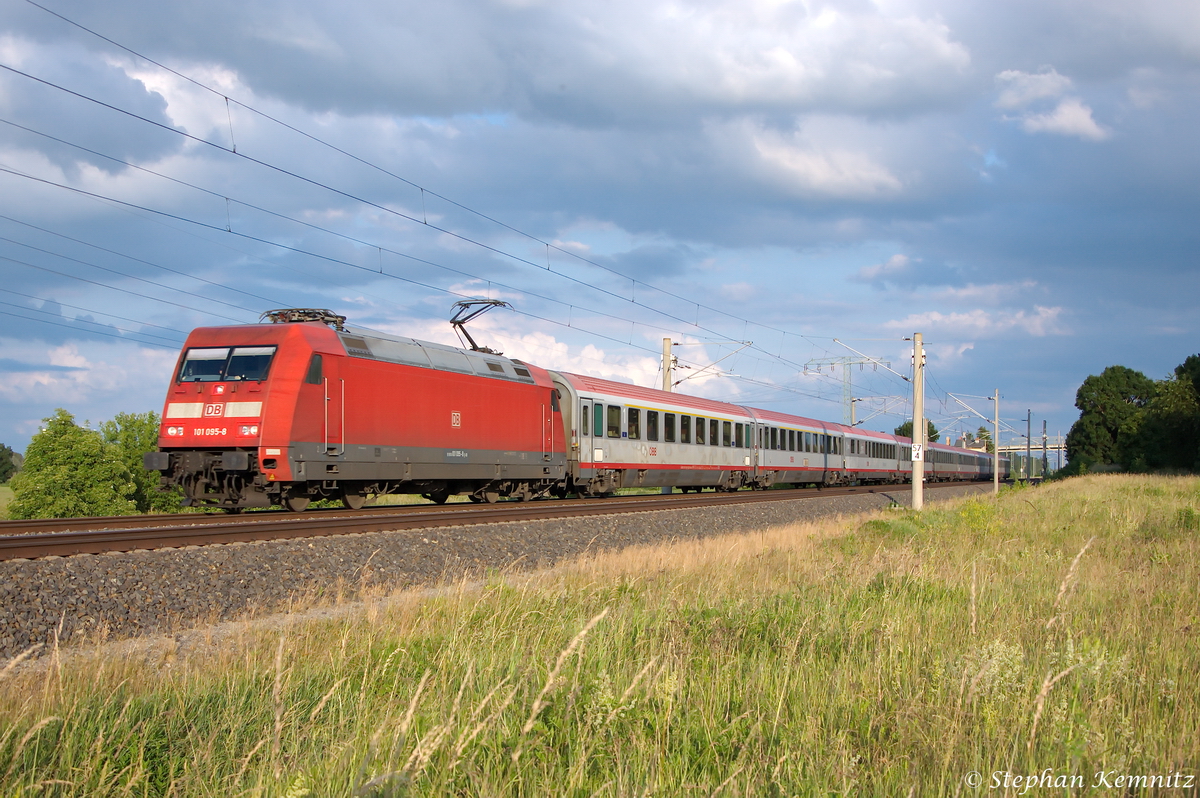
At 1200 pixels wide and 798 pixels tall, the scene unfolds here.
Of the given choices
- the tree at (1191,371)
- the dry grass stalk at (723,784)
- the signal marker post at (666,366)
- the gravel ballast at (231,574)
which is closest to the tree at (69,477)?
the signal marker post at (666,366)

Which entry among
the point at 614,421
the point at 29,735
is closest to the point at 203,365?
the point at 614,421

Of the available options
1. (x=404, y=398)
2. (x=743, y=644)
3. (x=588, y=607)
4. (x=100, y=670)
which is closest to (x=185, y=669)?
(x=100, y=670)

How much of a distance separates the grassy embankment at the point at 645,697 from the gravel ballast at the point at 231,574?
5.14 feet

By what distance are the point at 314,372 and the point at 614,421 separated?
12539 mm

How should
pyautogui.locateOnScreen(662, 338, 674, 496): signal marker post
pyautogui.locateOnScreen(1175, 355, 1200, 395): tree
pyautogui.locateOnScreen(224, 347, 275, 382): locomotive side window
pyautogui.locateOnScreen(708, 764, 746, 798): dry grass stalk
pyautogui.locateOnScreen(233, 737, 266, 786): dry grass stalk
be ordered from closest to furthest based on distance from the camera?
pyautogui.locateOnScreen(708, 764, 746, 798): dry grass stalk
pyautogui.locateOnScreen(233, 737, 266, 786): dry grass stalk
pyautogui.locateOnScreen(224, 347, 275, 382): locomotive side window
pyautogui.locateOnScreen(662, 338, 674, 496): signal marker post
pyautogui.locateOnScreen(1175, 355, 1200, 395): tree

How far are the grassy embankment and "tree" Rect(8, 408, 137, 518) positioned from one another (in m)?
47.2

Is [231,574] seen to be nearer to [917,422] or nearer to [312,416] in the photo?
[312,416]

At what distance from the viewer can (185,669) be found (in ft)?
19.7

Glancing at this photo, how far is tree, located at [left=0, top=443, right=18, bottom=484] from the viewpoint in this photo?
119 m

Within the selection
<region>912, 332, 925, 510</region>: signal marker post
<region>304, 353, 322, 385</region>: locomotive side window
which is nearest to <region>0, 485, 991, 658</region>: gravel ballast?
<region>304, 353, 322, 385</region>: locomotive side window

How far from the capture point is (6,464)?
395 feet

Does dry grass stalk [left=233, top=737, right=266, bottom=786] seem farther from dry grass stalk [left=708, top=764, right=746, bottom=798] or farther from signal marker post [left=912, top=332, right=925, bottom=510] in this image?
signal marker post [left=912, top=332, right=925, bottom=510]

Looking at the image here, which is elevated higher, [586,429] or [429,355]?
[429,355]

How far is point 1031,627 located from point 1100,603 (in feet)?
5.19
